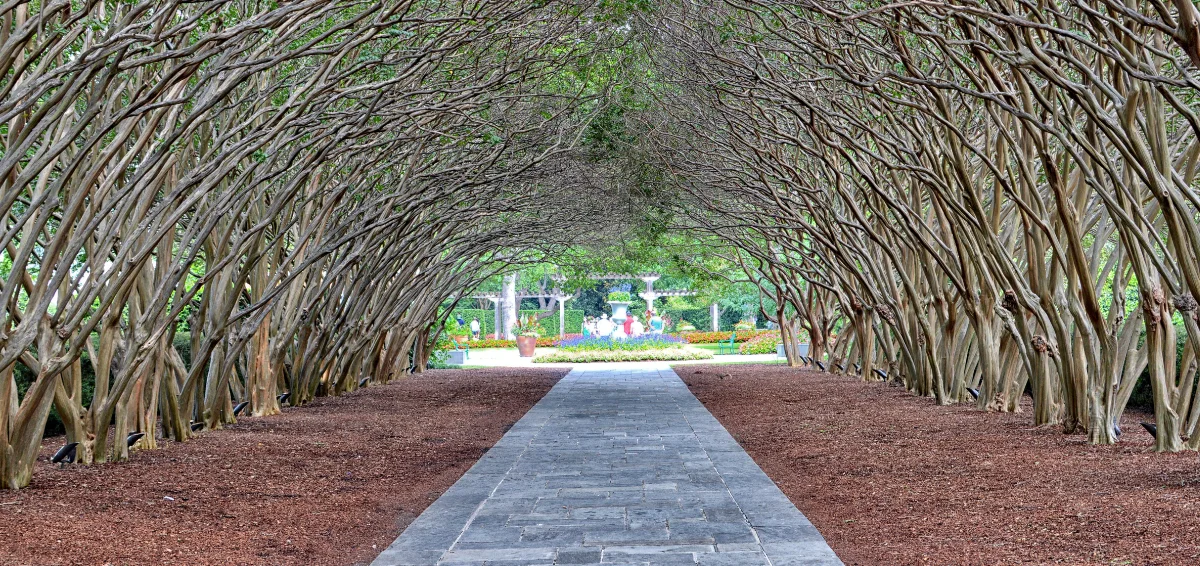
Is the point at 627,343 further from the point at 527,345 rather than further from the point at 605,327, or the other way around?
the point at 605,327

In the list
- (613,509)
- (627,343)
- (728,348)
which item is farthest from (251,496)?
(728,348)

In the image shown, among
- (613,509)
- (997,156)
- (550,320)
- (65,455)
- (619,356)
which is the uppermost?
(997,156)

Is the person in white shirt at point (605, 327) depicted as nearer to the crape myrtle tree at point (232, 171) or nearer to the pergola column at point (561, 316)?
the pergola column at point (561, 316)

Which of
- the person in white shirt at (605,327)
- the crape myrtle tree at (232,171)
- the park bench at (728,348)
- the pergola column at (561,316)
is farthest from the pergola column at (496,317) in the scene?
the crape myrtle tree at (232,171)

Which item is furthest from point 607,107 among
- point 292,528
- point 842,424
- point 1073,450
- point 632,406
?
point 292,528

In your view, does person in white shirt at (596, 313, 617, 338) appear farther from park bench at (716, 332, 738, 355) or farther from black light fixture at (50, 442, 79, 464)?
black light fixture at (50, 442, 79, 464)

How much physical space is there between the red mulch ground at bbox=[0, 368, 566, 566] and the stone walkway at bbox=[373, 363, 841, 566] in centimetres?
38

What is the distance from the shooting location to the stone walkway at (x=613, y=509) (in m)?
5.72

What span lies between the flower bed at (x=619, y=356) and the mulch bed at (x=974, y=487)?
19.7 m

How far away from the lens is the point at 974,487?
764cm

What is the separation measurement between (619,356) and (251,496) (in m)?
26.5

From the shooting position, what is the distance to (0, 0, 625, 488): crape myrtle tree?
696cm

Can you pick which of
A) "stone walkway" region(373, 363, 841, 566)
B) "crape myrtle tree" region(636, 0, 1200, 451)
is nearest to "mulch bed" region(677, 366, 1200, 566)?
"stone walkway" region(373, 363, 841, 566)

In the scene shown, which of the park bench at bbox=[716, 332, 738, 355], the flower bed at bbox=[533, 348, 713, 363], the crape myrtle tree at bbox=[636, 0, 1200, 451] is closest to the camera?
the crape myrtle tree at bbox=[636, 0, 1200, 451]
